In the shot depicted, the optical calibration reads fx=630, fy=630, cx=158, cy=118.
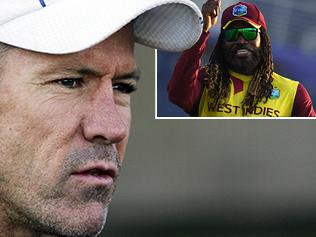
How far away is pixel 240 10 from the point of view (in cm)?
322

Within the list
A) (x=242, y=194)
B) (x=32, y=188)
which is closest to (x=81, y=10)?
(x=32, y=188)

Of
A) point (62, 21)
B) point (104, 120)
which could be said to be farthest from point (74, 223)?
point (62, 21)

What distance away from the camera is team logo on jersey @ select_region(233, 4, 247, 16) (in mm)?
3209

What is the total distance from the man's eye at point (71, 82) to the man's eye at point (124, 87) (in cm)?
7

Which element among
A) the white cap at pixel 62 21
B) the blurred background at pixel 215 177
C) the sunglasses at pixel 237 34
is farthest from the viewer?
the blurred background at pixel 215 177

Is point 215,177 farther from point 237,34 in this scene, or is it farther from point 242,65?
point 237,34

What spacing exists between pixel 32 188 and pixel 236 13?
258cm

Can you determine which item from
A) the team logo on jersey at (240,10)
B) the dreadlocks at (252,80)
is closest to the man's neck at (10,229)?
the dreadlocks at (252,80)

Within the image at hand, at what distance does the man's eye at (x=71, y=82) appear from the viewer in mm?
787

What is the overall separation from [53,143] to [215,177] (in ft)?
8.93

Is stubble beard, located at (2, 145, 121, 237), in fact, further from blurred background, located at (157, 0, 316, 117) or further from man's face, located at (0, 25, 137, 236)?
blurred background, located at (157, 0, 316, 117)

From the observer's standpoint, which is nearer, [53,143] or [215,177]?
[53,143]

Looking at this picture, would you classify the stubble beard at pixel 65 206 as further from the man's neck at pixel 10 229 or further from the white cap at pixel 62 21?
the white cap at pixel 62 21

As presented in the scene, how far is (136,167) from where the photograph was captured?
339 centimetres
